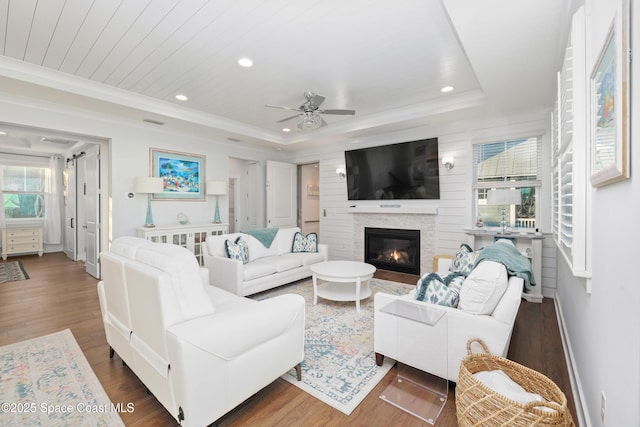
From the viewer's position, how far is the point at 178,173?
513cm

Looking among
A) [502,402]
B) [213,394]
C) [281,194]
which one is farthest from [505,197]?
[281,194]

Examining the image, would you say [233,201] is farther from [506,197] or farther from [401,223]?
[506,197]

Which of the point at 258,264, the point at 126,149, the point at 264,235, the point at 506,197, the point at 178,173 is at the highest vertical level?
the point at 126,149

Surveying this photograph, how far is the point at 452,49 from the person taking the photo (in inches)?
108

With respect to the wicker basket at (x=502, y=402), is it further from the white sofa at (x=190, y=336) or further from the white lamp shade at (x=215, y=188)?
the white lamp shade at (x=215, y=188)

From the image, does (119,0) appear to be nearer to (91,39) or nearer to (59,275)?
(91,39)

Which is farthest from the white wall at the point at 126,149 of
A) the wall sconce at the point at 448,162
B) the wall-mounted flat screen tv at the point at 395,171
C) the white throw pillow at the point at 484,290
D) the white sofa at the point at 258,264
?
the white throw pillow at the point at 484,290

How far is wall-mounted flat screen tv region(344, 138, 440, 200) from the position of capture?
4805mm

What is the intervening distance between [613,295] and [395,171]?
165 inches

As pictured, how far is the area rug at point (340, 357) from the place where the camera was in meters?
1.94

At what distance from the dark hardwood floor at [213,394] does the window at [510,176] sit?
125 centimetres

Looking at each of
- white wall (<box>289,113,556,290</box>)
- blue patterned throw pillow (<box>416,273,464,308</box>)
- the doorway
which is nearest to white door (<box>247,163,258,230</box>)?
the doorway

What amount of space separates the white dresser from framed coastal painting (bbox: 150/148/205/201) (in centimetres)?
445

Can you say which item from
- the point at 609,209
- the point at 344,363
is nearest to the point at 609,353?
the point at 609,209
